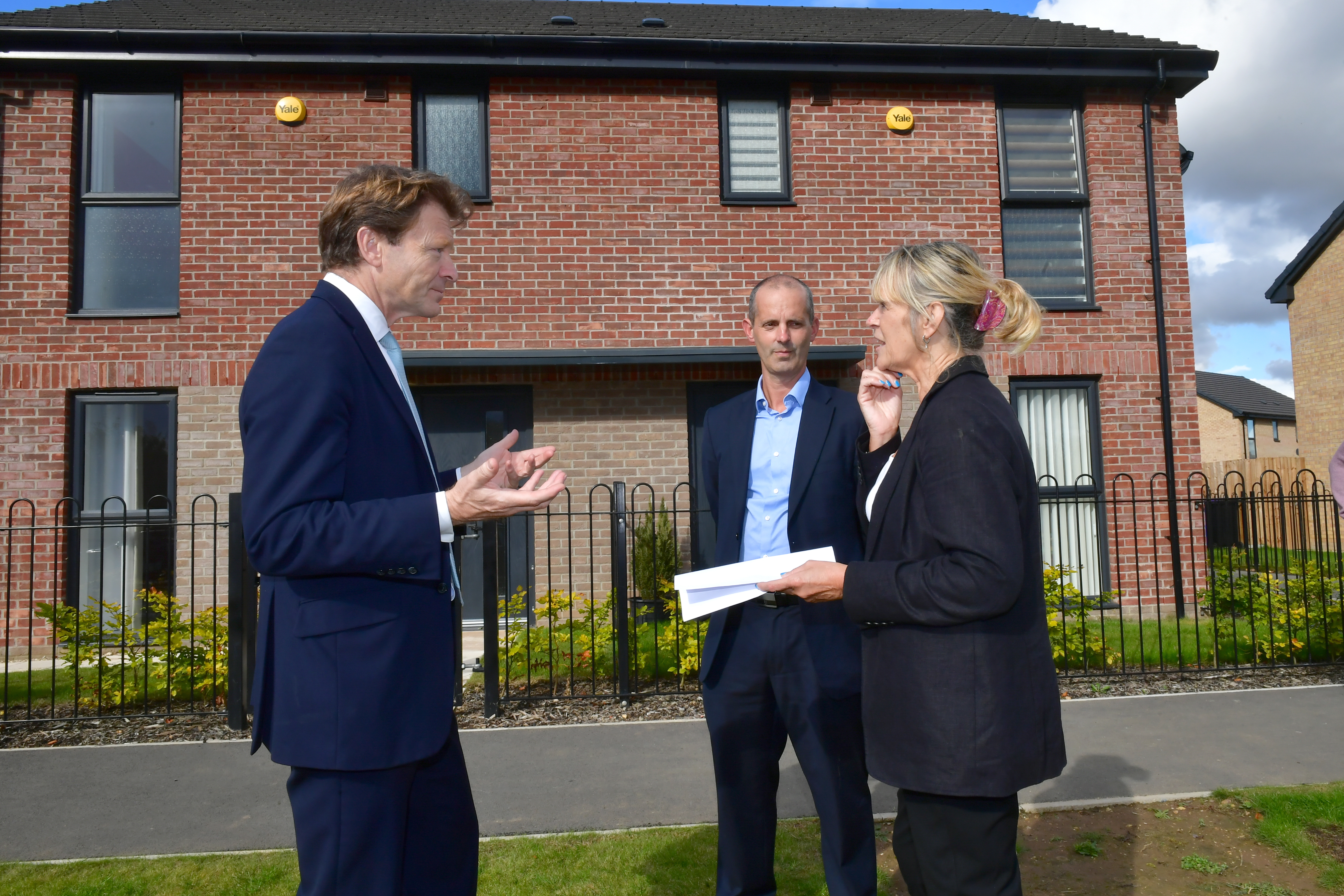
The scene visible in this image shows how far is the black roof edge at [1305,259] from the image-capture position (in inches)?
898

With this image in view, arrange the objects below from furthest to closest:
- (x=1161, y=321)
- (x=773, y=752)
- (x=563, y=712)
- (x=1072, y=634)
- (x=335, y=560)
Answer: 1. (x=1161, y=321)
2. (x=1072, y=634)
3. (x=563, y=712)
4. (x=773, y=752)
5. (x=335, y=560)

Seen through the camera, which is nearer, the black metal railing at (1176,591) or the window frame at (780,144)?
the black metal railing at (1176,591)

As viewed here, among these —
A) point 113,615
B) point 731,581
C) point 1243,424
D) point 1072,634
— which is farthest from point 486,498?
point 1243,424

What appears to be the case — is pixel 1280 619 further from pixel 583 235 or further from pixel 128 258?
pixel 128 258

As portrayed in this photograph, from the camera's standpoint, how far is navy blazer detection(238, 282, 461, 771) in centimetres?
167

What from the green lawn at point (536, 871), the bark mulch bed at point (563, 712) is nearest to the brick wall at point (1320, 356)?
the bark mulch bed at point (563, 712)

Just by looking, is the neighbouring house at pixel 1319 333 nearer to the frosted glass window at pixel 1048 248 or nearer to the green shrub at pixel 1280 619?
the frosted glass window at pixel 1048 248

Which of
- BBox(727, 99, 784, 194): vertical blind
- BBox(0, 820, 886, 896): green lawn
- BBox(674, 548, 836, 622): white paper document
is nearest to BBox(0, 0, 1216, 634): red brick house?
BBox(727, 99, 784, 194): vertical blind

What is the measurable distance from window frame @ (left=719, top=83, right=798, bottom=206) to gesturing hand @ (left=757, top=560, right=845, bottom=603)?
7311mm

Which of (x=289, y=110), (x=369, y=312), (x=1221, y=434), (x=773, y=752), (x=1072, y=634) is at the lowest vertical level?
(x=1072, y=634)

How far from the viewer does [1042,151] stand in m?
9.59

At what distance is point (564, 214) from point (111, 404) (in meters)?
4.86

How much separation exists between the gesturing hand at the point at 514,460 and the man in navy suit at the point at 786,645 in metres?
1.04

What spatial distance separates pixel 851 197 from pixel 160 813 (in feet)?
26.1
